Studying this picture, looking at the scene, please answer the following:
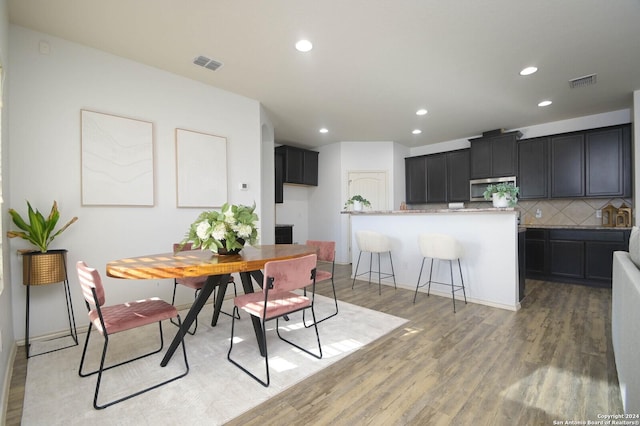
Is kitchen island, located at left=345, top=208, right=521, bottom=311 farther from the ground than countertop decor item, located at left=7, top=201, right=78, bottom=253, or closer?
closer

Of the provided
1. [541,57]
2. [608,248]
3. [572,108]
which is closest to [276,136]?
[541,57]

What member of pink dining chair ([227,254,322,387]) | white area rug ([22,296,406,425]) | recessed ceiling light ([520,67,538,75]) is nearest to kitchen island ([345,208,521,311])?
white area rug ([22,296,406,425])

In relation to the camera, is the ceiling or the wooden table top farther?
the ceiling

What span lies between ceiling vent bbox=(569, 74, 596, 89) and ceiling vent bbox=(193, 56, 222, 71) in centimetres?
433

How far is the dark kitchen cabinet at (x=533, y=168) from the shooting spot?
4.99 metres

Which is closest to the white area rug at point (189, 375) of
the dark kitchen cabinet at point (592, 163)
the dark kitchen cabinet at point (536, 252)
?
the dark kitchen cabinet at point (536, 252)

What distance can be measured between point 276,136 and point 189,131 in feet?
9.00

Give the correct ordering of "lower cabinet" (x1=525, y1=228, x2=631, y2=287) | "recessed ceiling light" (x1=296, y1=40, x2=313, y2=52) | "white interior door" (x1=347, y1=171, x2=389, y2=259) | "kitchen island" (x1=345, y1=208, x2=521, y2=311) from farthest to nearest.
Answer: "white interior door" (x1=347, y1=171, x2=389, y2=259) < "lower cabinet" (x1=525, y1=228, x2=631, y2=287) < "kitchen island" (x1=345, y1=208, x2=521, y2=311) < "recessed ceiling light" (x1=296, y1=40, x2=313, y2=52)

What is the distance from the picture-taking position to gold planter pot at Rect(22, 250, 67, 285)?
227cm

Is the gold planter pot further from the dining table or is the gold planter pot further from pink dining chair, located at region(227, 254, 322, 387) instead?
pink dining chair, located at region(227, 254, 322, 387)

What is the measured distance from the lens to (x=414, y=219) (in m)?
4.18

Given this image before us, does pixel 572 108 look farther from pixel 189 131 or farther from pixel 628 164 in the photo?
pixel 189 131

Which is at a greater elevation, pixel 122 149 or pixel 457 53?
pixel 457 53

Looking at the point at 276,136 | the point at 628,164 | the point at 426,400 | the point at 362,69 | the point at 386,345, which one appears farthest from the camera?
the point at 276,136
